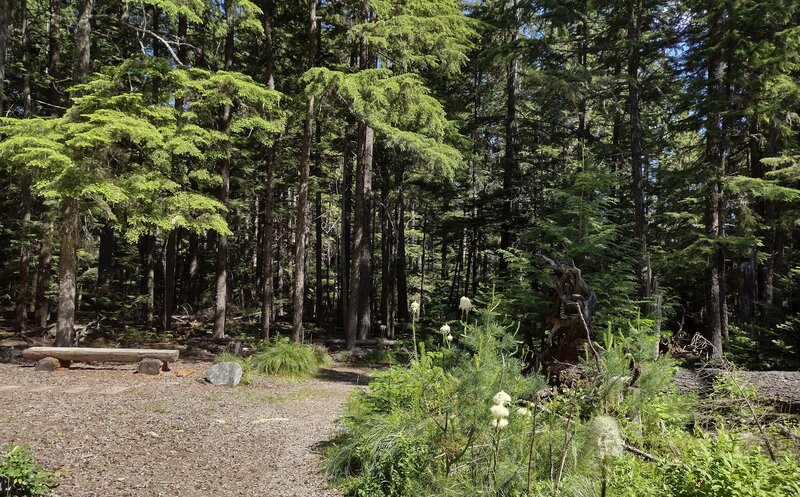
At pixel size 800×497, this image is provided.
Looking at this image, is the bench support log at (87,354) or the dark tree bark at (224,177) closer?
the bench support log at (87,354)

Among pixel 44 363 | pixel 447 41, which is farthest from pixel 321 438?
pixel 447 41

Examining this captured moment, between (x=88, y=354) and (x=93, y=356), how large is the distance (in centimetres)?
10

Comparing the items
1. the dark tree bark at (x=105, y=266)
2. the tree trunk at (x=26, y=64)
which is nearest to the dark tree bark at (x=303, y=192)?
the tree trunk at (x=26, y=64)

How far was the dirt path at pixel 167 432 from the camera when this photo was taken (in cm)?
461

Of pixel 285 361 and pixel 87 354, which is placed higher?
pixel 87 354

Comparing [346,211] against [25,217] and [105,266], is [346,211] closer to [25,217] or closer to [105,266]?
[105,266]

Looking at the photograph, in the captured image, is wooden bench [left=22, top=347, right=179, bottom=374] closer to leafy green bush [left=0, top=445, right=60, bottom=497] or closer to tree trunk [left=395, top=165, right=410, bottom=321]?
leafy green bush [left=0, top=445, right=60, bottom=497]

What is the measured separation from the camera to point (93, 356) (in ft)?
30.9

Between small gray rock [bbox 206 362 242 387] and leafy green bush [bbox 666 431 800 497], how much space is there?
783 centimetres

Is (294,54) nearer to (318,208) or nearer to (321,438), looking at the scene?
(318,208)

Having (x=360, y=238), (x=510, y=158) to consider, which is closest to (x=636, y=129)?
(x=510, y=158)

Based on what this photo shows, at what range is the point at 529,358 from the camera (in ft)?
25.0

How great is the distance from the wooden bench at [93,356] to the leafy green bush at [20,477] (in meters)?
5.79

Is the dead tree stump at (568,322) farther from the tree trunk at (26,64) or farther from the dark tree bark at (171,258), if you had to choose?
the tree trunk at (26,64)
